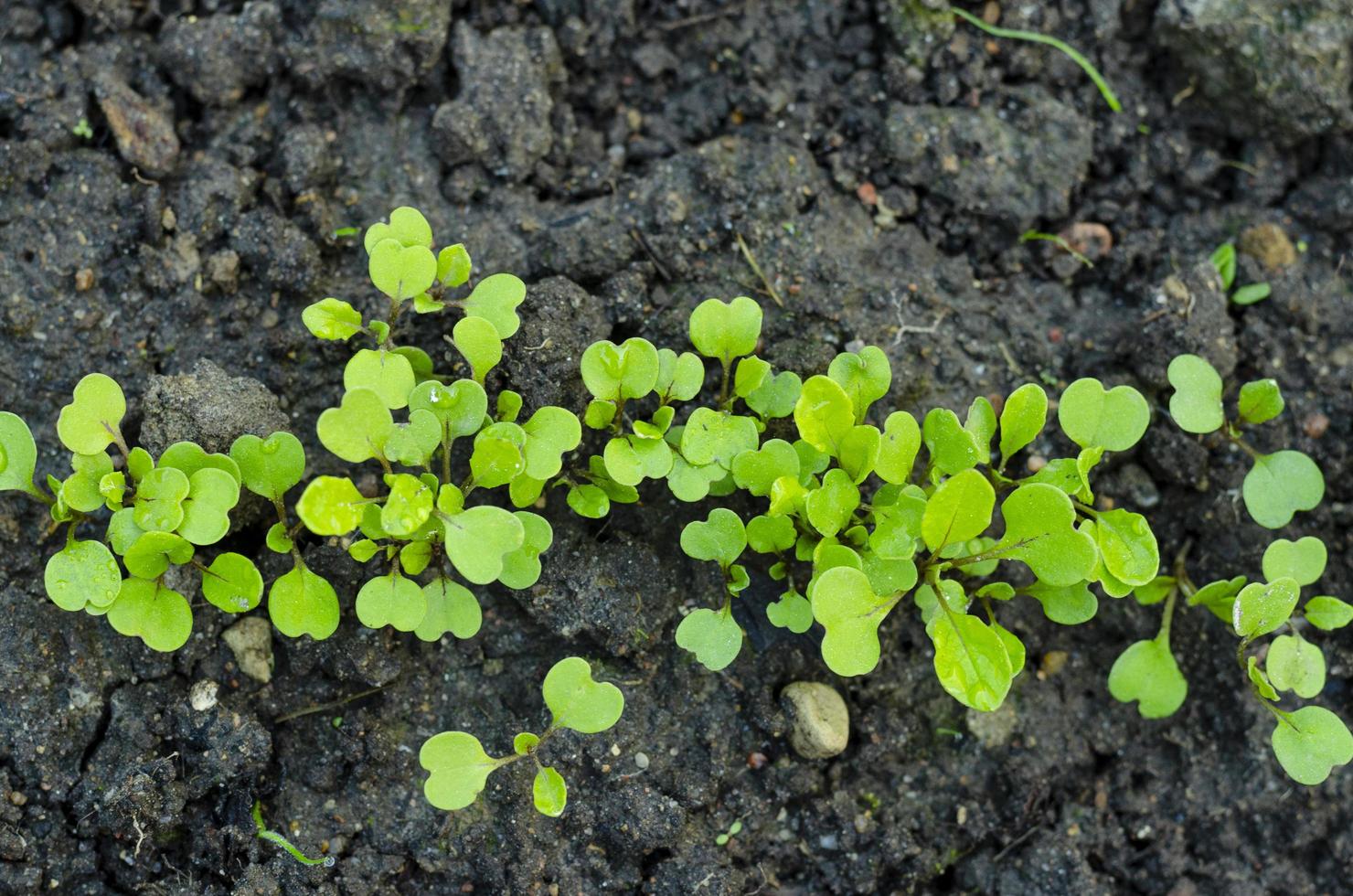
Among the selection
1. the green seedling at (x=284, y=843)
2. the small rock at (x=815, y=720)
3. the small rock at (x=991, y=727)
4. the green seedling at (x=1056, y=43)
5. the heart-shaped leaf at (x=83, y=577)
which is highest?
the green seedling at (x=1056, y=43)

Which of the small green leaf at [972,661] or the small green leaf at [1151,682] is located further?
the small green leaf at [1151,682]

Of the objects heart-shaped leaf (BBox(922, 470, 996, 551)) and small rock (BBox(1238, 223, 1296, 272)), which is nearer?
heart-shaped leaf (BBox(922, 470, 996, 551))

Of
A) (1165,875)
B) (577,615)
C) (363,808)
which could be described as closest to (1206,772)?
(1165,875)

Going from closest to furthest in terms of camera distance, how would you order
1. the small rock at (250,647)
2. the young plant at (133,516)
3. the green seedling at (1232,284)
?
the young plant at (133,516) < the small rock at (250,647) < the green seedling at (1232,284)

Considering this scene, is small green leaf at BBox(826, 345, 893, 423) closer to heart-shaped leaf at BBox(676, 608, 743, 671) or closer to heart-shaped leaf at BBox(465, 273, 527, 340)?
heart-shaped leaf at BBox(676, 608, 743, 671)

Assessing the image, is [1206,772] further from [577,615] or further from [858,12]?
[858,12]

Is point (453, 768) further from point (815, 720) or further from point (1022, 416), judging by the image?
point (1022, 416)

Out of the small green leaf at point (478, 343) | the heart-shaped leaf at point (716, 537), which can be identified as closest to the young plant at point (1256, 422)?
the heart-shaped leaf at point (716, 537)

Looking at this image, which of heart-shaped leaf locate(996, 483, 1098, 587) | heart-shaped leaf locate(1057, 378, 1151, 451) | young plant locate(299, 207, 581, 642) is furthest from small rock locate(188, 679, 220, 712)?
heart-shaped leaf locate(1057, 378, 1151, 451)

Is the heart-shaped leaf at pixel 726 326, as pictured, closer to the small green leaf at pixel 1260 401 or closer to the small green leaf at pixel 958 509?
the small green leaf at pixel 958 509
